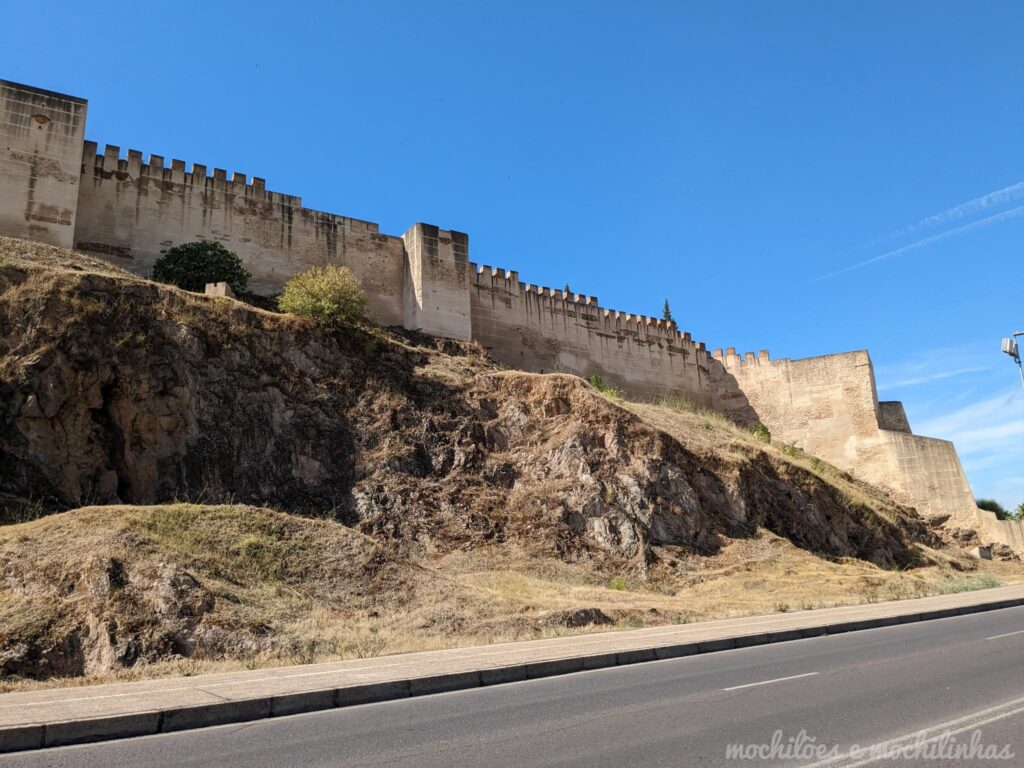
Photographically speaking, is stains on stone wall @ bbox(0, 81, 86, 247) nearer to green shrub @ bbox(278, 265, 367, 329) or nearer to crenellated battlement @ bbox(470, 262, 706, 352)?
green shrub @ bbox(278, 265, 367, 329)

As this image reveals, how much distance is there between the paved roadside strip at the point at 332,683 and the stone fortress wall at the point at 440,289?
17787 mm

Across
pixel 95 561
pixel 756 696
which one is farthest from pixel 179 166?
pixel 756 696

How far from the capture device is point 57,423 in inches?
670

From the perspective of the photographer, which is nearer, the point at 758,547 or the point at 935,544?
the point at 758,547

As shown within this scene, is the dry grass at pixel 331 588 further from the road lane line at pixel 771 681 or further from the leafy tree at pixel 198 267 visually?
the leafy tree at pixel 198 267

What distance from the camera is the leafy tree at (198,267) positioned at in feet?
79.3

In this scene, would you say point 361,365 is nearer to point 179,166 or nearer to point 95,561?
point 179,166

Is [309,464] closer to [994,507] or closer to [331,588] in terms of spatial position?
[331,588]

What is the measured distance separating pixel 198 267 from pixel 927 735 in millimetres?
22945

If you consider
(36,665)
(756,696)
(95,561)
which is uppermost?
(95,561)

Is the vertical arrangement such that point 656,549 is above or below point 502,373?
below

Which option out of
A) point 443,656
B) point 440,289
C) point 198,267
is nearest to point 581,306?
point 440,289

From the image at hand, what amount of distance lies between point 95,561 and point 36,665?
2.00m

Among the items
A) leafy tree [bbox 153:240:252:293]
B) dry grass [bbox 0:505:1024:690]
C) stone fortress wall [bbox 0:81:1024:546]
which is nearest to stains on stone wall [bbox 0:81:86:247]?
stone fortress wall [bbox 0:81:1024:546]
